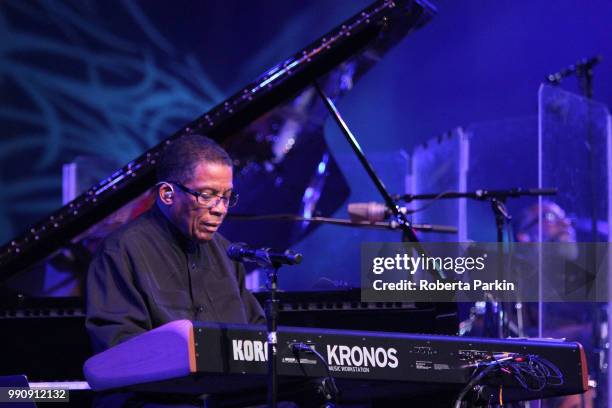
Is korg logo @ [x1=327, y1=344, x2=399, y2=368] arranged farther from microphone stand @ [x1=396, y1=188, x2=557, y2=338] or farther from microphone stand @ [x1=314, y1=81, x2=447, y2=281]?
microphone stand @ [x1=396, y1=188, x2=557, y2=338]

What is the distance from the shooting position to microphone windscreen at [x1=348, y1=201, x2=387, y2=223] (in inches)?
165

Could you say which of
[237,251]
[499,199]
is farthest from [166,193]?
[499,199]

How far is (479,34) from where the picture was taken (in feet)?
20.8

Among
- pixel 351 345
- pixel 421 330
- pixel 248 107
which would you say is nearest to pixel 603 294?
pixel 421 330

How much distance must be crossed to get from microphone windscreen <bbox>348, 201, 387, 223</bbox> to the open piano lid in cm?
41

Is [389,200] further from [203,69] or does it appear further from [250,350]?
[203,69]

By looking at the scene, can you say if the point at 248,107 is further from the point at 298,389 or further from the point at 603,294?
the point at 603,294

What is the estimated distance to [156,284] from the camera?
253 centimetres

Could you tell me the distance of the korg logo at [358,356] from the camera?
221cm

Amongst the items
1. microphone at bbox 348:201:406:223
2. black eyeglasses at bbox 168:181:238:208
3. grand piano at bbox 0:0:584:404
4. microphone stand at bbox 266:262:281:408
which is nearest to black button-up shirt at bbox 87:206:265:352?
black eyeglasses at bbox 168:181:238:208

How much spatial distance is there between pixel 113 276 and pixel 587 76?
376cm

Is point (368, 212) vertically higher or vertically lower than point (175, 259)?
higher

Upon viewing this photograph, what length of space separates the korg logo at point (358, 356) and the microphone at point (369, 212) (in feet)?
6.33

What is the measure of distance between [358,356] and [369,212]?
204cm
